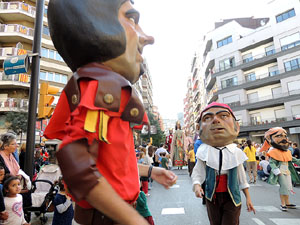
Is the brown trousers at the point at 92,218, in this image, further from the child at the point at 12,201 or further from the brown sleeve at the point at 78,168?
the child at the point at 12,201

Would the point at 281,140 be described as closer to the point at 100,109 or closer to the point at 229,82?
the point at 100,109

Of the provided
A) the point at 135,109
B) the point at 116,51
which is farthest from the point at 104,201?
the point at 116,51

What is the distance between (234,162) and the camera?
2600 millimetres

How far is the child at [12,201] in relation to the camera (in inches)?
120

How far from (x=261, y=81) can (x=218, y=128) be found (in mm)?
28870

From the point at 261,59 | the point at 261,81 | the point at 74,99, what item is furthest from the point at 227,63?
the point at 74,99

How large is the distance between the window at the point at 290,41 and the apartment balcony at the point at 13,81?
28341 mm

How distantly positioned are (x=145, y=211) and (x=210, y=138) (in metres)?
1.14

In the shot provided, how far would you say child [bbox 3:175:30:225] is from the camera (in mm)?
3051

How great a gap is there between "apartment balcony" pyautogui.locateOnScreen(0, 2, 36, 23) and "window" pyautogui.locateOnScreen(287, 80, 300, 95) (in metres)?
28.8

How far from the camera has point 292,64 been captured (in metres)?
25.9

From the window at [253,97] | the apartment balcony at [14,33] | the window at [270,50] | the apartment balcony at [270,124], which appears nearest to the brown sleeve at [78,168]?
the apartment balcony at [14,33]

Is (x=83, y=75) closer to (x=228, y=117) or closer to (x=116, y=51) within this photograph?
(x=116, y=51)

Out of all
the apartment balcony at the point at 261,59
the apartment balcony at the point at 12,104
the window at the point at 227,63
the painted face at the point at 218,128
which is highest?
the window at the point at 227,63
